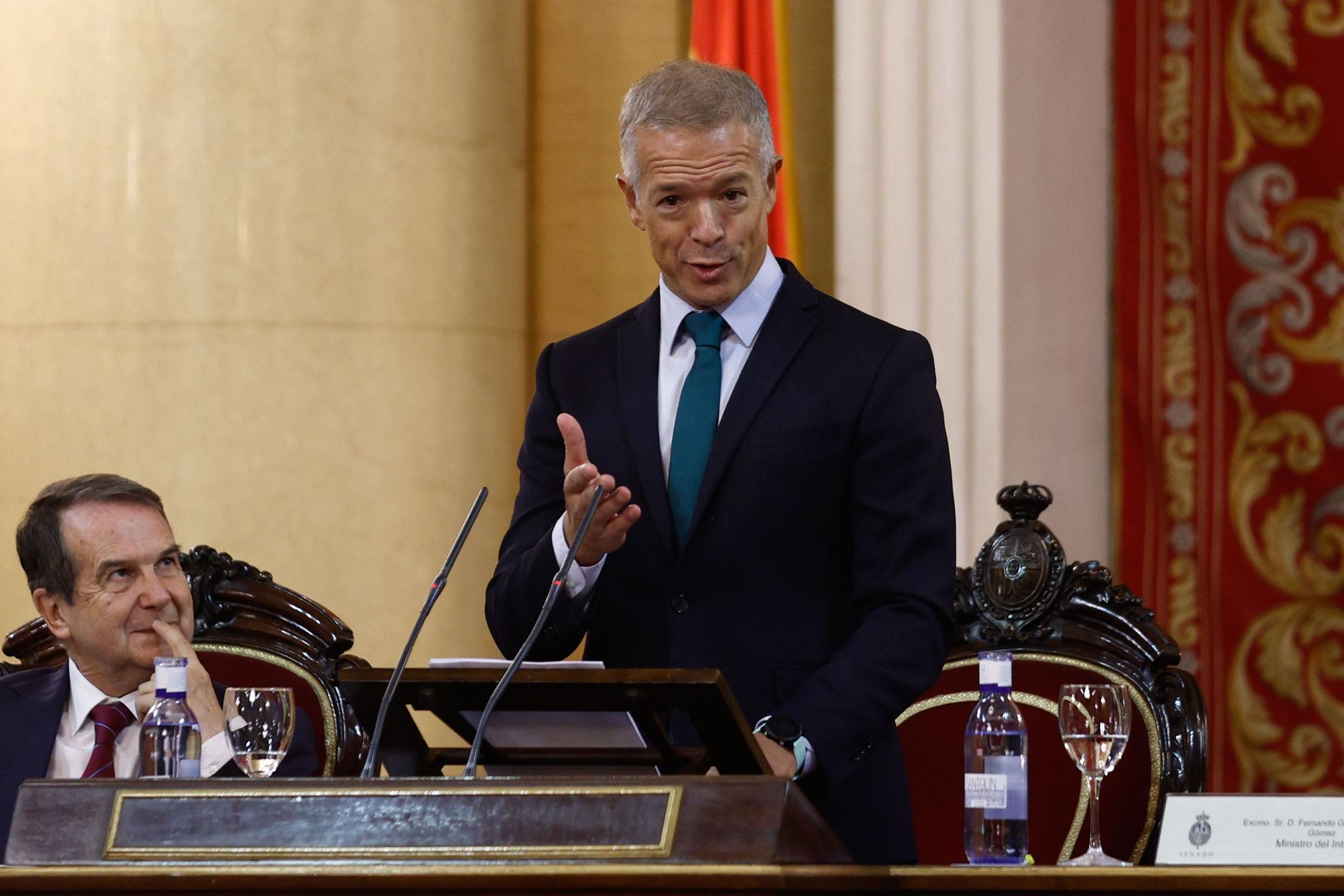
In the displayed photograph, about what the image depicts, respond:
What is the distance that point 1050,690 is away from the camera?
2.65 metres

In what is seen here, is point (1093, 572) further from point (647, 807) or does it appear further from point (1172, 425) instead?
point (647, 807)

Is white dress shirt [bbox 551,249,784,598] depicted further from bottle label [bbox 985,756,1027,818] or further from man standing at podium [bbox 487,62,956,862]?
bottle label [bbox 985,756,1027,818]

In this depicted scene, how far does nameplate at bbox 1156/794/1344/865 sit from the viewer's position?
1.59 meters

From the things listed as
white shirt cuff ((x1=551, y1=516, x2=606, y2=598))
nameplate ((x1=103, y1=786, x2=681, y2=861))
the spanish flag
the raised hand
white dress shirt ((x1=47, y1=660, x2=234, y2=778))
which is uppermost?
the spanish flag

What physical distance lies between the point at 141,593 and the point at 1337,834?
5.35ft

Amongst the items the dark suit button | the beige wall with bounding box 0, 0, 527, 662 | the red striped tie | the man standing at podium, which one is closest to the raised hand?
the man standing at podium

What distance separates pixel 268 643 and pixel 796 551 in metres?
1.05

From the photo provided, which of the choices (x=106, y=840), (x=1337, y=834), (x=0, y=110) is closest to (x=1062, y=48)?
(x=0, y=110)

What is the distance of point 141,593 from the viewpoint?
2631 mm

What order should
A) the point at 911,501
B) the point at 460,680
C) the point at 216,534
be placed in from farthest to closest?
the point at 216,534
the point at 911,501
the point at 460,680

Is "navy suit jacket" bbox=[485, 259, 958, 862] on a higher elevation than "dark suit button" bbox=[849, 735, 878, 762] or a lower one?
higher

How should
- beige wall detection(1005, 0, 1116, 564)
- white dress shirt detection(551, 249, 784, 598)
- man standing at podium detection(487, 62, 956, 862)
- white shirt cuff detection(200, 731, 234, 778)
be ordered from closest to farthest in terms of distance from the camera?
1. man standing at podium detection(487, 62, 956, 862)
2. white dress shirt detection(551, 249, 784, 598)
3. white shirt cuff detection(200, 731, 234, 778)
4. beige wall detection(1005, 0, 1116, 564)

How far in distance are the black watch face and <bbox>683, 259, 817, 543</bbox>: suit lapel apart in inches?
11.0

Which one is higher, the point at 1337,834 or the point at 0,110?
the point at 0,110
